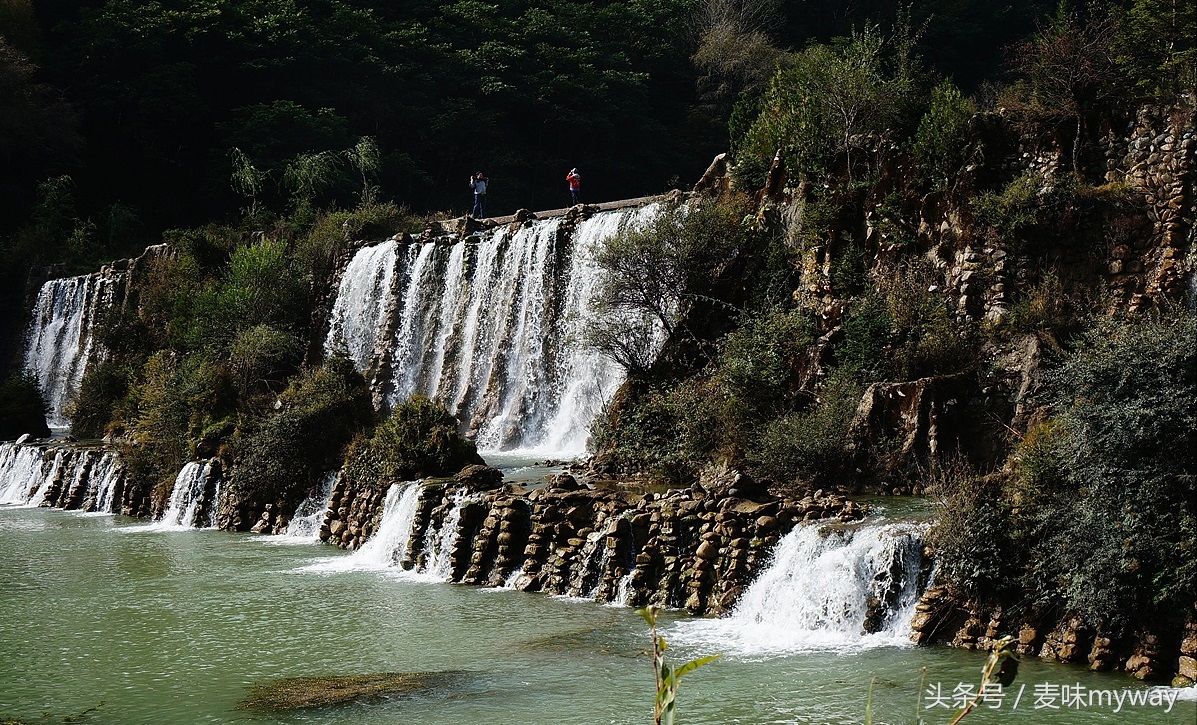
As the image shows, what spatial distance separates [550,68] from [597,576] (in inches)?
1462

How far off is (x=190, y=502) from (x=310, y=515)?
323cm

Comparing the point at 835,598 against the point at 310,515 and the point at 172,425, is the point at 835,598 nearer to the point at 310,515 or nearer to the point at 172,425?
the point at 310,515

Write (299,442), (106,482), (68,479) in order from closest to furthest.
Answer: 1. (299,442)
2. (106,482)
3. (68,479)

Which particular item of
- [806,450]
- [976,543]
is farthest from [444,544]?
[976,543]

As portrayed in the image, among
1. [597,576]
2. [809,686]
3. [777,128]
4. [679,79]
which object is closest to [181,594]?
[597,576]

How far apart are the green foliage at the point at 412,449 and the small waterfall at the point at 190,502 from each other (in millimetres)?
3676

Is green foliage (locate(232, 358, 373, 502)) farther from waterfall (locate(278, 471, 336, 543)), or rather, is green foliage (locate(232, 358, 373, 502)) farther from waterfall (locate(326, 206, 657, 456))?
waterfall (locate(326, 206, 657, 456))

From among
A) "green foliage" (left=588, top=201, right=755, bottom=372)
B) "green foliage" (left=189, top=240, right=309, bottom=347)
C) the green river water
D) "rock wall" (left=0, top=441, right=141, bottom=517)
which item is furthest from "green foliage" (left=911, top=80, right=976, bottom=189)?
"green foliage" (left=189, top=240, right=309, bottom=347)

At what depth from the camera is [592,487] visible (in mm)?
17578

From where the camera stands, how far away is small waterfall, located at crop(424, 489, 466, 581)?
16.7 meters

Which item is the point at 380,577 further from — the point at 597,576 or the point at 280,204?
the point at 280,204

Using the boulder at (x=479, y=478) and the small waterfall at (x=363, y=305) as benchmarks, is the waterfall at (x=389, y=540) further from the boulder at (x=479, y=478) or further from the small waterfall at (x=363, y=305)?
the small waterfall at (x=363, y=305)

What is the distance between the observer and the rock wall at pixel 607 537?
14.0 metres

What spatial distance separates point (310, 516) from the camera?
2106 cm
